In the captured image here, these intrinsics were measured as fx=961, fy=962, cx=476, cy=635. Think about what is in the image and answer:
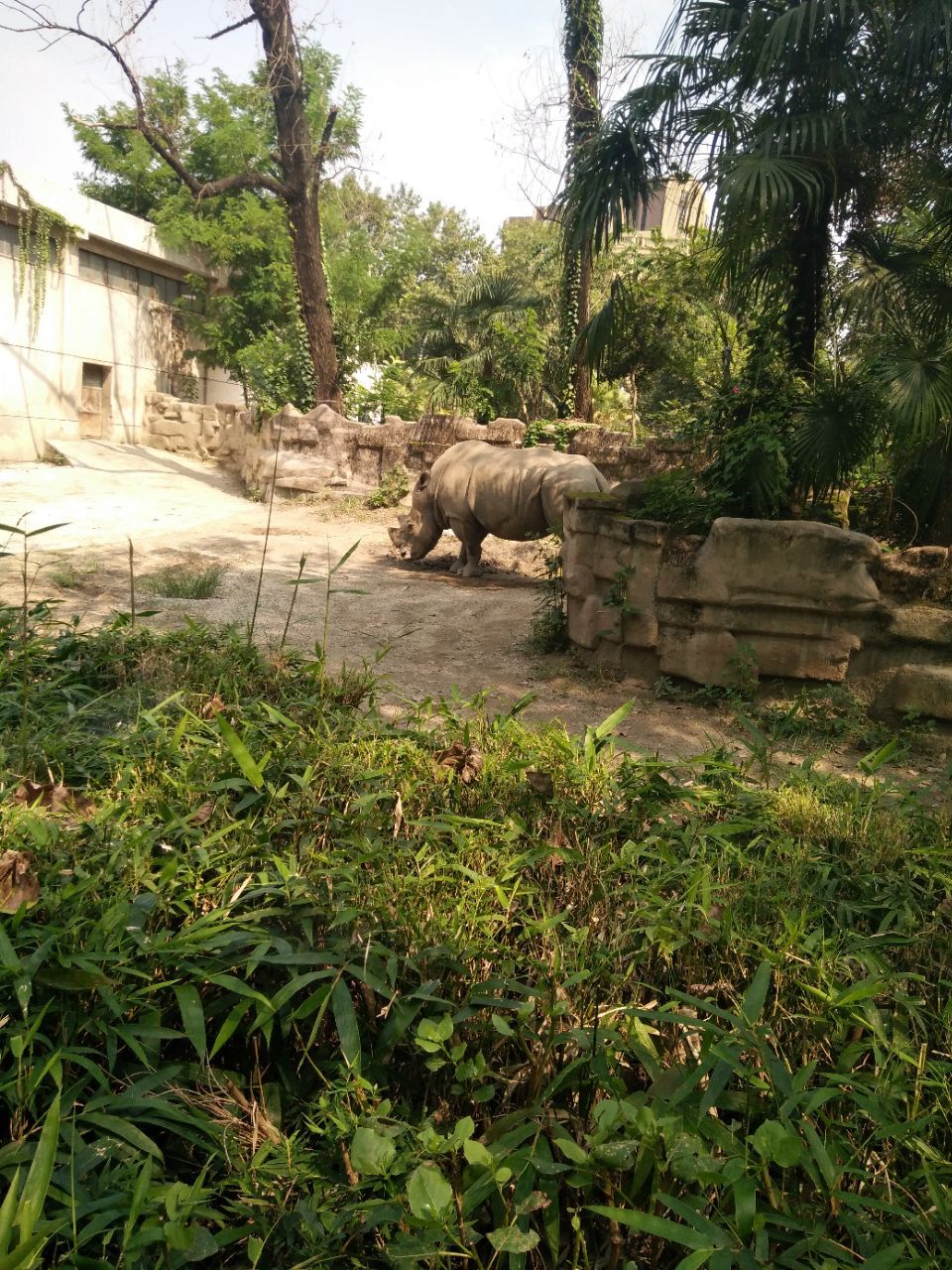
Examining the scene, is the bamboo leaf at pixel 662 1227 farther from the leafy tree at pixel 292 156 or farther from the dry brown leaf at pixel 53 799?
the leafy tree at pixel 292 156

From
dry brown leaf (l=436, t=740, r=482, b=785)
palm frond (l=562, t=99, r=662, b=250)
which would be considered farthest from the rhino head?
dry brown leaf (l=436, t=740, r=482, b=785)

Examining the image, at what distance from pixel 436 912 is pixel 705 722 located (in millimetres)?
3198

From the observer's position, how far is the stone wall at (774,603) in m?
5.23

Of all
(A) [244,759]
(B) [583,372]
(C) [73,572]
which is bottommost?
(C) [73,572]

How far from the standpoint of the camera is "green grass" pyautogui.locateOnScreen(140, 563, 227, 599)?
7.13 m

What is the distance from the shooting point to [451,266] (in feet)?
91.4

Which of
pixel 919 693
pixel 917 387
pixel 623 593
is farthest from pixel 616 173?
pixel 919 693

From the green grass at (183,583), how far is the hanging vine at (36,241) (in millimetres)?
10287

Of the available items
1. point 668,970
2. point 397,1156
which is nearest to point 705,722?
point 668,970

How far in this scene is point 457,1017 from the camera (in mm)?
2037

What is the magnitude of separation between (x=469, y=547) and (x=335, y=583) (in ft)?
6.05

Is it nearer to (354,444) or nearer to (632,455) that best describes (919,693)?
(632,455)

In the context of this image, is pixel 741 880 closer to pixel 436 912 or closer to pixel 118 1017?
pixel 436 912

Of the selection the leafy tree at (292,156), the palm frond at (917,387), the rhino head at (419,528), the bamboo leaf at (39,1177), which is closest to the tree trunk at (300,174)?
the leafy tree at (292,156)
